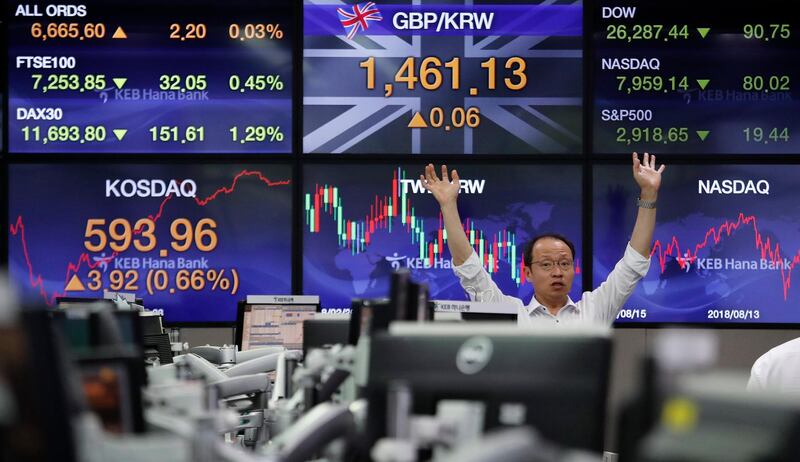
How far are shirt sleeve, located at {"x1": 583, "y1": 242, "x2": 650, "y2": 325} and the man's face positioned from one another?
0.29m

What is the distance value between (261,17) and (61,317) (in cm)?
432

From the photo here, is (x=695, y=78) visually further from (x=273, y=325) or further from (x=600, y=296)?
(x=273, y=325)

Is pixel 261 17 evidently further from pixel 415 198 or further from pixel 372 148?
pixel 415 198

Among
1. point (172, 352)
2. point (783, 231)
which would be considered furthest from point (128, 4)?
point (783, 231)

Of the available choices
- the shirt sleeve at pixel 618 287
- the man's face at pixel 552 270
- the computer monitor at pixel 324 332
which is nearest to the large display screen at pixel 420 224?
the shirt sleeve at pixel 618 287

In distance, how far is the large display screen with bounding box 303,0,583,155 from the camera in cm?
576

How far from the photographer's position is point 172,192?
5777 mm

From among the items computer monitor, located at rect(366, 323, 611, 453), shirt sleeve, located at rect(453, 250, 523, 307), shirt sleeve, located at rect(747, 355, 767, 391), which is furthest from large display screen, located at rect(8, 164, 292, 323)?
computer monitor, located at rect(366, 323, 611, 453)

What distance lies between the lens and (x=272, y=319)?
5.19 metres

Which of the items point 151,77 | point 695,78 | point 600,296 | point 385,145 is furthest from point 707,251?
point 151,77

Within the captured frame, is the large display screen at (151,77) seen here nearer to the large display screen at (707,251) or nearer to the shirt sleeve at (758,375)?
the large display screen at (707,251)

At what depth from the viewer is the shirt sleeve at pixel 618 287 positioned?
173 inches

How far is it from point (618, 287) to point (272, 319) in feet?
5.68

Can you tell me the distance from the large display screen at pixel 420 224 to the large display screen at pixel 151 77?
477mm
